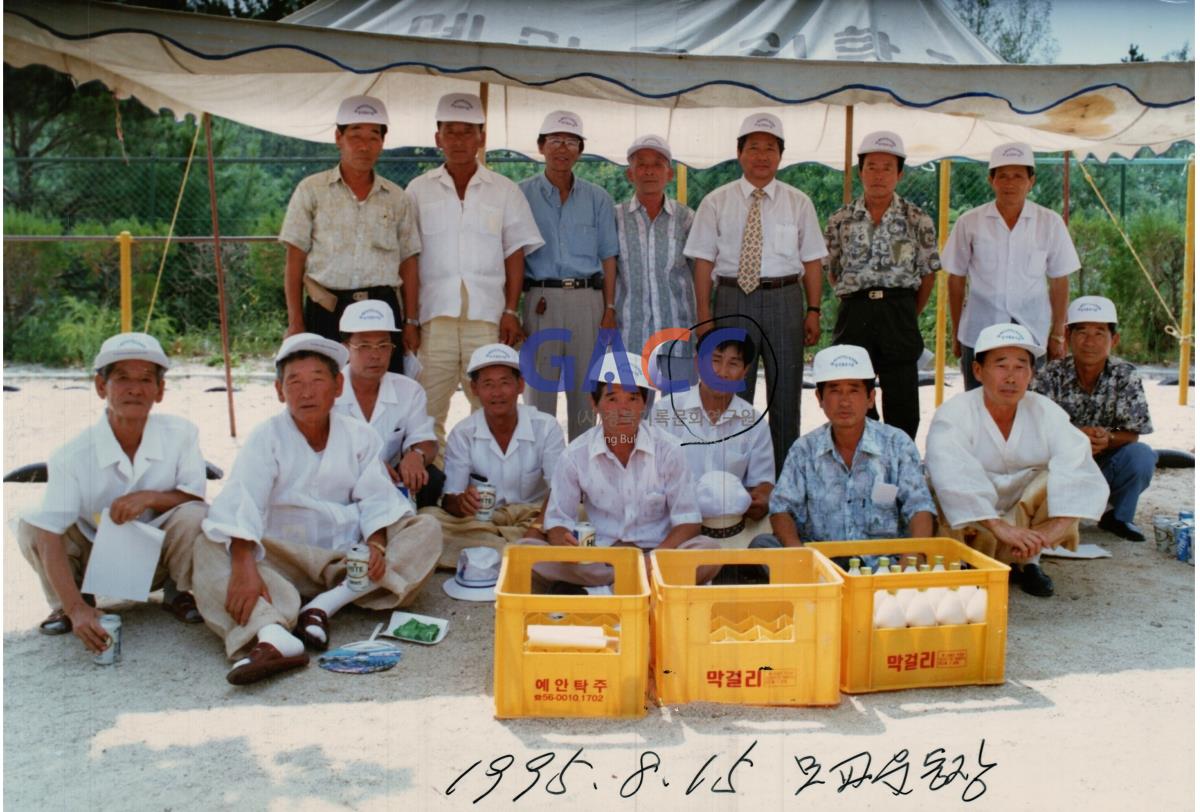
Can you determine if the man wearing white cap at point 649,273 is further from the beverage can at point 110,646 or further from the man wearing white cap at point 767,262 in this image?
the beverage can at point 110,646

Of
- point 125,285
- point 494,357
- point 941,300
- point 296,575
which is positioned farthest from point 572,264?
point 941,300

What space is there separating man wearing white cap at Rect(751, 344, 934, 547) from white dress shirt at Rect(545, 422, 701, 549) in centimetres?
38

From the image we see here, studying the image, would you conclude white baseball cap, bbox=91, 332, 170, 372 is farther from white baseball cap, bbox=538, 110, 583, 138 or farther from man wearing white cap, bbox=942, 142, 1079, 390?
man wearing white cap, bbox=942, 142, 1079, 390

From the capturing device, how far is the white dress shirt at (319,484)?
3.90m

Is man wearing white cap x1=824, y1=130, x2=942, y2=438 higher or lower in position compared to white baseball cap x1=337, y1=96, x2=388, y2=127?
lower

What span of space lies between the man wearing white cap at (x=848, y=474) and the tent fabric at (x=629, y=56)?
1314 mm

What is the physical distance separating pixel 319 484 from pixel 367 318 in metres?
0.97

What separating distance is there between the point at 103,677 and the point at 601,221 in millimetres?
3157

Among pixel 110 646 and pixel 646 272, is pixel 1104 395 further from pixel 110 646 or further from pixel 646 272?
pixel 110 646

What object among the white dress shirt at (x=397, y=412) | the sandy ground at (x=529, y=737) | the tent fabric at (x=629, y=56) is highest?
the tent fabric at (x=629, y=56)

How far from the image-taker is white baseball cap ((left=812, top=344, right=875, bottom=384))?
4.09 metres

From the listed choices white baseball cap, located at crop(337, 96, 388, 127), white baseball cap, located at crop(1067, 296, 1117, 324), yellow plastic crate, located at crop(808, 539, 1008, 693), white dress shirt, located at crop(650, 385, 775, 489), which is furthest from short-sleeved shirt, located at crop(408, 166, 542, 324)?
white baseball cap, located at crop(1067, 296, 1117, 324)

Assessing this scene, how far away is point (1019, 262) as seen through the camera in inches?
223

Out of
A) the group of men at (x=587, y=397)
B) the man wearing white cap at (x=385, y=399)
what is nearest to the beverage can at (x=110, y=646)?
the group of men at (x=587, y=397)
